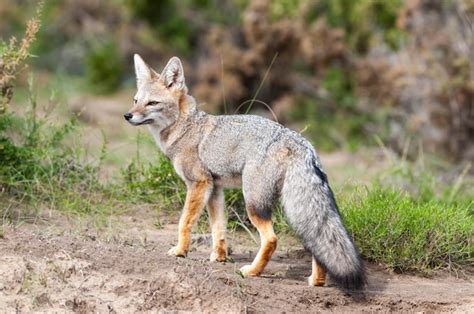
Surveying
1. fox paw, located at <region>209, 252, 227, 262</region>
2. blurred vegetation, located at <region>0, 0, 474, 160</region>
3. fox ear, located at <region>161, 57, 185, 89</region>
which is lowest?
fox paw, located at <region>209, 252, 227, 262</region>

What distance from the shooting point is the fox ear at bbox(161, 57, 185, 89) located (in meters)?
7.22

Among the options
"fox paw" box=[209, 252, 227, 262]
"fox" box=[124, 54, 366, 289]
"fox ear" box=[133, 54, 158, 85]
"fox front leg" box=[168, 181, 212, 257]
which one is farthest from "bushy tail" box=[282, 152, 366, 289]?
"fox ear" box=[133, 54, 158, 85]

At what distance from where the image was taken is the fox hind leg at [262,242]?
6559 millimetres

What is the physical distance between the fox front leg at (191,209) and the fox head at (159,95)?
60cm

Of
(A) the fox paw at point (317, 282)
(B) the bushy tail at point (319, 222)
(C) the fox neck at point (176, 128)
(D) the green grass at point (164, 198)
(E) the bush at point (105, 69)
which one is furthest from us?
(E) the bush at point (105, 69)

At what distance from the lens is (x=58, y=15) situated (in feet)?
59.4

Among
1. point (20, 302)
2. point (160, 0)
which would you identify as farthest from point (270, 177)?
point (160, 0)

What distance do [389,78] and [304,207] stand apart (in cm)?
728

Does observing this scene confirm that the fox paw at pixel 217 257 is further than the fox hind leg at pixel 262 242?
Yes

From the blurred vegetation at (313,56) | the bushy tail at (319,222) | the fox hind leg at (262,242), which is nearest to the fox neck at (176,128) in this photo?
the fox hind leg at (262,242)

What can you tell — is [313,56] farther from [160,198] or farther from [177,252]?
[177,252]

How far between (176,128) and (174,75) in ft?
1.36

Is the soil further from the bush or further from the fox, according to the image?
the bush

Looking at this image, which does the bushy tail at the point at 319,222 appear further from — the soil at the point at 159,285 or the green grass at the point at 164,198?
the green grass at the point at 164,198
